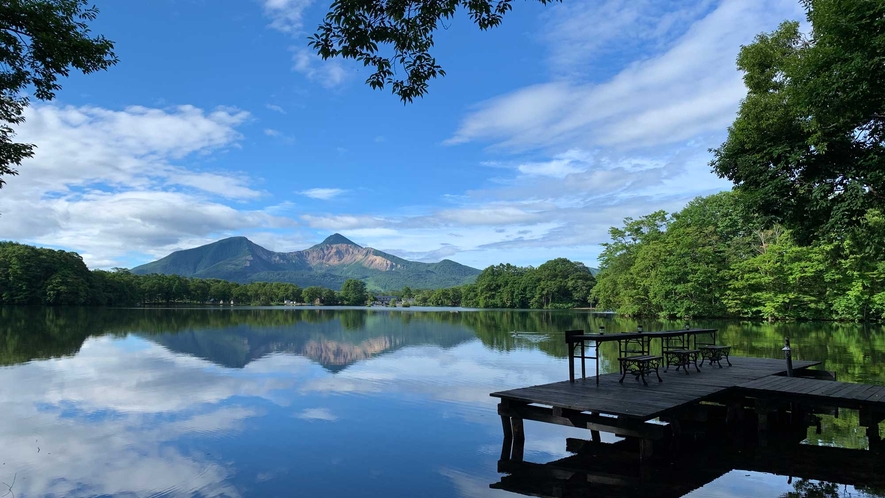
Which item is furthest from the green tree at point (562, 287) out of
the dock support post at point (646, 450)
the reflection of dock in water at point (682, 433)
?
the dock support post at point (646, 450)

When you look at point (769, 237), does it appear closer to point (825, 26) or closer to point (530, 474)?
point (825, 26)

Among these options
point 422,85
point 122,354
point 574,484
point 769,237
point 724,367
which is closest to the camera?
point 422,85

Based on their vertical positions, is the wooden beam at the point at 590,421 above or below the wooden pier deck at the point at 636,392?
below

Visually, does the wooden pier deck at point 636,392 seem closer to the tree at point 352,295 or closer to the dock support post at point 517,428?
the dock support post at point 517,428

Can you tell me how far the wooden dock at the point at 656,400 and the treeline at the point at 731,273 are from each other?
2314cm

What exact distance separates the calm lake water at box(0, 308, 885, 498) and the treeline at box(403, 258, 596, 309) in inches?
2909

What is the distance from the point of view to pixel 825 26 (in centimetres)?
1017

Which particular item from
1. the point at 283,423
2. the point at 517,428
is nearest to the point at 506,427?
the point at 517,428

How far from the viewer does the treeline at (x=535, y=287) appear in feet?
321

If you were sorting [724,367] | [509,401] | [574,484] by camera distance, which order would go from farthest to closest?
1. [724,367]
2. [509,401]
3. [574,484]

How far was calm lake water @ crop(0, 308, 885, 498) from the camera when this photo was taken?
23.6ft

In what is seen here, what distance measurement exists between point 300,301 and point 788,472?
490 feet

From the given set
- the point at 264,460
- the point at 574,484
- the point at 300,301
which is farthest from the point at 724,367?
the point at 300,301

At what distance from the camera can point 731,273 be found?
44594 millimetres
